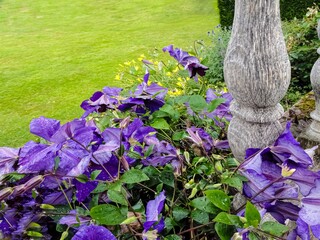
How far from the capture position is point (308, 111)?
2162 mm

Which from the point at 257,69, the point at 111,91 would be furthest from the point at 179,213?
the point at 111,91

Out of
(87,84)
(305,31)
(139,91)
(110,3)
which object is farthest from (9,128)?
(110,3)

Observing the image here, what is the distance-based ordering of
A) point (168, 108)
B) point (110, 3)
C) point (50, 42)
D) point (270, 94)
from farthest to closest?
point (110, 3), point (50, 42), point (168, 108), point (270, 94)

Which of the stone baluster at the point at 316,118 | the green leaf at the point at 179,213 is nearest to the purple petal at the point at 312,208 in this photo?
the green leaf at the point at 179,213

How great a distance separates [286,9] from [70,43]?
4870 mm

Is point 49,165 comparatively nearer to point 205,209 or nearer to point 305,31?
point 205,209

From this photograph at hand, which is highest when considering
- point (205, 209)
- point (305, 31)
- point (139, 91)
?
point (139, 91)

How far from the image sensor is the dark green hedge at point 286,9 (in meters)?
8.27

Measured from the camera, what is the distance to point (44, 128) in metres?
0.88

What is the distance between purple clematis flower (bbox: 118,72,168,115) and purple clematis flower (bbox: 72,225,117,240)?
0.54 meters

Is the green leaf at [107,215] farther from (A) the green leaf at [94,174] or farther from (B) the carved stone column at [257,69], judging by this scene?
(B) the carved stone column at [257,69]

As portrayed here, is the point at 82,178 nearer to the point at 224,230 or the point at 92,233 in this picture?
the point at 92,233

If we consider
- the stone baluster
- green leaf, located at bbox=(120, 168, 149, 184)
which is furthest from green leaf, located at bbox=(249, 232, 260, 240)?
the stone baluster

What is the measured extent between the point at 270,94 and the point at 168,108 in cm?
31
